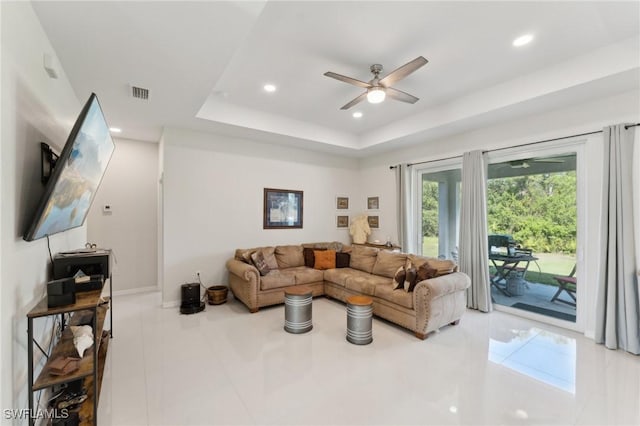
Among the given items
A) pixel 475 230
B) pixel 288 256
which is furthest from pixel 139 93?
pixel 475 230

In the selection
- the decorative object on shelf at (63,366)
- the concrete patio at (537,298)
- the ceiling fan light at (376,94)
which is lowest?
the concrete patio at (537,298)

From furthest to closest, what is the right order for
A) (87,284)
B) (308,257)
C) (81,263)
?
(308,257)
(81,263)
(87,284)

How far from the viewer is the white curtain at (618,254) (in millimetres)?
2906

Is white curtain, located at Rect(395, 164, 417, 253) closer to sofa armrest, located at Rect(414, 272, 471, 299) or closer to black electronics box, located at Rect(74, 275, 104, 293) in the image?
sofa armrest, located at Rect(414, 272, 471, 299)

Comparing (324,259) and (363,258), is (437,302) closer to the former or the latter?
(363,258)

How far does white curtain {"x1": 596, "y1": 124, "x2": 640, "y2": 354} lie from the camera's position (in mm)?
2906

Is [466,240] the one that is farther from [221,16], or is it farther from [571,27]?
[221,16]

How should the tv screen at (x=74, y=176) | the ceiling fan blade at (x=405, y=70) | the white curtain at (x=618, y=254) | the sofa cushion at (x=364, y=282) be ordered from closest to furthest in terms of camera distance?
1. the tv screen at (x=74, y=176)
2. the ceiling fan blade at (x=405, y=70)
3. the white curtain at (x=618, y=254)
4. the sofa cushion at (x=364, y=282)

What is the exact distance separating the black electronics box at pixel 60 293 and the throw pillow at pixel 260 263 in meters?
2.61

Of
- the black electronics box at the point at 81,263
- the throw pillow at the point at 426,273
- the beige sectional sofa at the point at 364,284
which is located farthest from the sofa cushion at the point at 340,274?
the black electronics box at the point at 81,263

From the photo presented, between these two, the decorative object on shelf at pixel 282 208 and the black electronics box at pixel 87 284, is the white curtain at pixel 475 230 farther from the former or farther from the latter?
the black electronics box at pixel 87 284

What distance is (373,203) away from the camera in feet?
20.1

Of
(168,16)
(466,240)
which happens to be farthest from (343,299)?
(168,16)

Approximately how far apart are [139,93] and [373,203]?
4.57 meters
